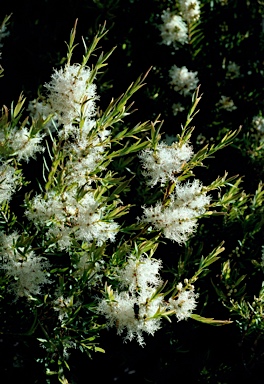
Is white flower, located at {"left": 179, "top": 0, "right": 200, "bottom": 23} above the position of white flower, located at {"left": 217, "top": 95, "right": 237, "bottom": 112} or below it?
above

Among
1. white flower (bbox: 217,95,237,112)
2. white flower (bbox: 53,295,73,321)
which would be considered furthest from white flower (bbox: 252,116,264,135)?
white flower (bbox: 53,295,73,321)

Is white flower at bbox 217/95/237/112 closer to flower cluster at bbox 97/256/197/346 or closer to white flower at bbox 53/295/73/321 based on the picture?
flower cluster at bbox 97/256/197/346

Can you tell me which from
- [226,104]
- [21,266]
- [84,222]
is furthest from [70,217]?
[226,104]

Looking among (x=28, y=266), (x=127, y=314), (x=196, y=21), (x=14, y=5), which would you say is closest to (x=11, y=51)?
(x=14, y=5)

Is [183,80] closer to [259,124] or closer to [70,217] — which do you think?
[259,124]

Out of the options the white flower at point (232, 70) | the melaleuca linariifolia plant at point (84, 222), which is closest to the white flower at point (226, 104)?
the white flower at point (232, 70)

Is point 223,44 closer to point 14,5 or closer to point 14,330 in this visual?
point 14,5
